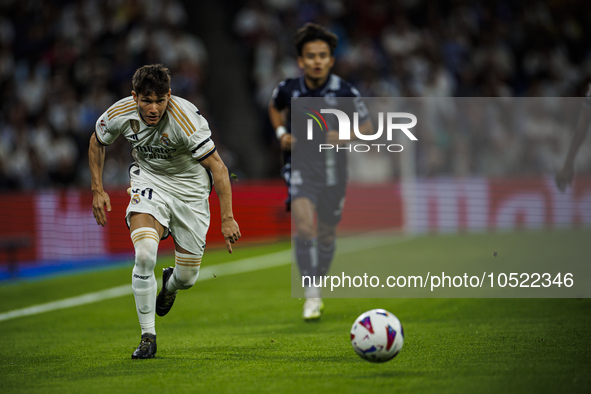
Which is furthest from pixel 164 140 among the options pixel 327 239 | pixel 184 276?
pixel 327 239

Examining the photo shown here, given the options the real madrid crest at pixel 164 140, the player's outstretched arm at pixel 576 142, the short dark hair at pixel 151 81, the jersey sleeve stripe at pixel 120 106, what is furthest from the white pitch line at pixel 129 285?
the player's outstretched arm at pixel 576 142

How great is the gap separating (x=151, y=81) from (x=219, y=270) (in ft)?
21.8

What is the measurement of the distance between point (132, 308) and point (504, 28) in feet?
41.4

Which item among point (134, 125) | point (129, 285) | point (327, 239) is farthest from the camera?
point (129, 285)

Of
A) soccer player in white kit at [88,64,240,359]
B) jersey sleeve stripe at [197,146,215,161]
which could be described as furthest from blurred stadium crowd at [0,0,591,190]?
jersey sleeve stripe at [197,146,215,161]

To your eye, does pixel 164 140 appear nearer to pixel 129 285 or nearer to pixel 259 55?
pixel 129 285

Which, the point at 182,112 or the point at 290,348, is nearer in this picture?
the point at 182,112

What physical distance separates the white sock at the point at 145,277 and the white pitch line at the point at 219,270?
5.31 ft

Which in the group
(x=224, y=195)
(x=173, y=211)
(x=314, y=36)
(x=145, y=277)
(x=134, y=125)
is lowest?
(x=145, y=277)

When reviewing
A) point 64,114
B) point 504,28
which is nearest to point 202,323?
point 64,114

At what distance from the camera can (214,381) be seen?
462cm

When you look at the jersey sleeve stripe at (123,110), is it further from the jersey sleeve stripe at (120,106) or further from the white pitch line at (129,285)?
the white pitch line at (129,285)

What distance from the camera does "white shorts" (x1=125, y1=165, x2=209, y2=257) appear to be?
18.6 ft

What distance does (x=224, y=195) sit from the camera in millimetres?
5469
